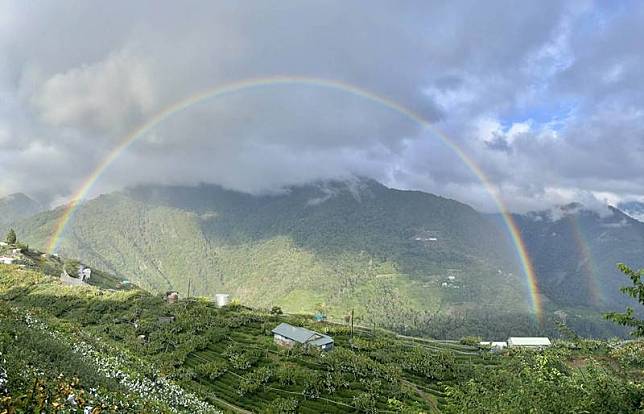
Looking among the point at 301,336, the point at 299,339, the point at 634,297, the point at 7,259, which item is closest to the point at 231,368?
the point at 299,339

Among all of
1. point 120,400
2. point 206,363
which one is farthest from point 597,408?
point 206,363

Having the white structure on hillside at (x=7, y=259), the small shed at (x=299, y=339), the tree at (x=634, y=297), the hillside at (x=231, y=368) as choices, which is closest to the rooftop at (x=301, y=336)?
the small shed at (x=299, y=339)

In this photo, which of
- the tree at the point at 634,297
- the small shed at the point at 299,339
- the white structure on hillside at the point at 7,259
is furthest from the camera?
the white structure on hillside at the point at 7,259

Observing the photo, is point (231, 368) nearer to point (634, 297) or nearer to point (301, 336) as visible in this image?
point (301, 336)

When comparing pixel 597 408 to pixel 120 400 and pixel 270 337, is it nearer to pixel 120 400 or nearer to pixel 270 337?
pixel 120 400

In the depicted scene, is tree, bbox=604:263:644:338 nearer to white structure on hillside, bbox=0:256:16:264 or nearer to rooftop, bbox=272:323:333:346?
rooftop, bbox=272:323:333:346

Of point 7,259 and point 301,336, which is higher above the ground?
point 7,259

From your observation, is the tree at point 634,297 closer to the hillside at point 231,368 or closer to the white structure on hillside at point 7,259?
the hillside at point 231,368
